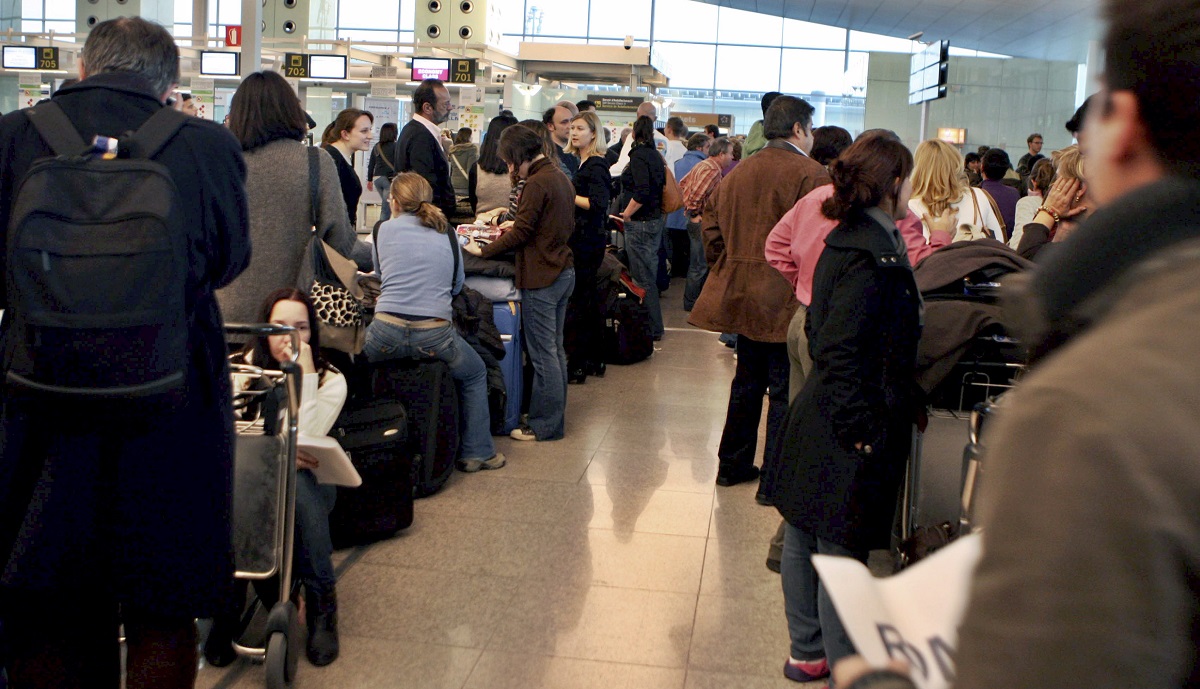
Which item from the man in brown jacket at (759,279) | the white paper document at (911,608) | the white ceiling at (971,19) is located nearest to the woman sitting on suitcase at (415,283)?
the man in brown jacket at (759,279)

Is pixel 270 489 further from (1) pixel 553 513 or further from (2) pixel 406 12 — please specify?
(2) pixel 406 12

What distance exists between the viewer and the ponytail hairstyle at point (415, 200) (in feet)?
16.8

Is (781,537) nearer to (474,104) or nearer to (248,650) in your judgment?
(248,650)

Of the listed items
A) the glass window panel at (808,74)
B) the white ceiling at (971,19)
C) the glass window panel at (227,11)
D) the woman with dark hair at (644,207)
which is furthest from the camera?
the glass window panel at (808,74)

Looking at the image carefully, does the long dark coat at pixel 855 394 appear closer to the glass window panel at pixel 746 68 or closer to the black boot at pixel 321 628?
the black boot at pixel 321 628

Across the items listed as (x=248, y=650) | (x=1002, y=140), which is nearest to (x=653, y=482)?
(x=248, y=650)

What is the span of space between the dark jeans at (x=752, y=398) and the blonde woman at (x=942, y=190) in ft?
2.95

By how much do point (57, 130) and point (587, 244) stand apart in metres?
5.12

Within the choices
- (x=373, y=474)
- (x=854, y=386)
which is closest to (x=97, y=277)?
(x=854, y=386)

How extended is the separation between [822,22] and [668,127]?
1620 centimetres

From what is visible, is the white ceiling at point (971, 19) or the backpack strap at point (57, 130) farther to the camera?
the white ceiling at point (971, 19)

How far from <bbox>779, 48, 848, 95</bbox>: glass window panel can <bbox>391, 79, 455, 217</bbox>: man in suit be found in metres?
21.3

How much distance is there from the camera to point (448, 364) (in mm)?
5176

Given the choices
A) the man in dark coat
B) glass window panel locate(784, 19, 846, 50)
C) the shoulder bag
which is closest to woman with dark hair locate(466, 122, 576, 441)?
the shoulder bag
